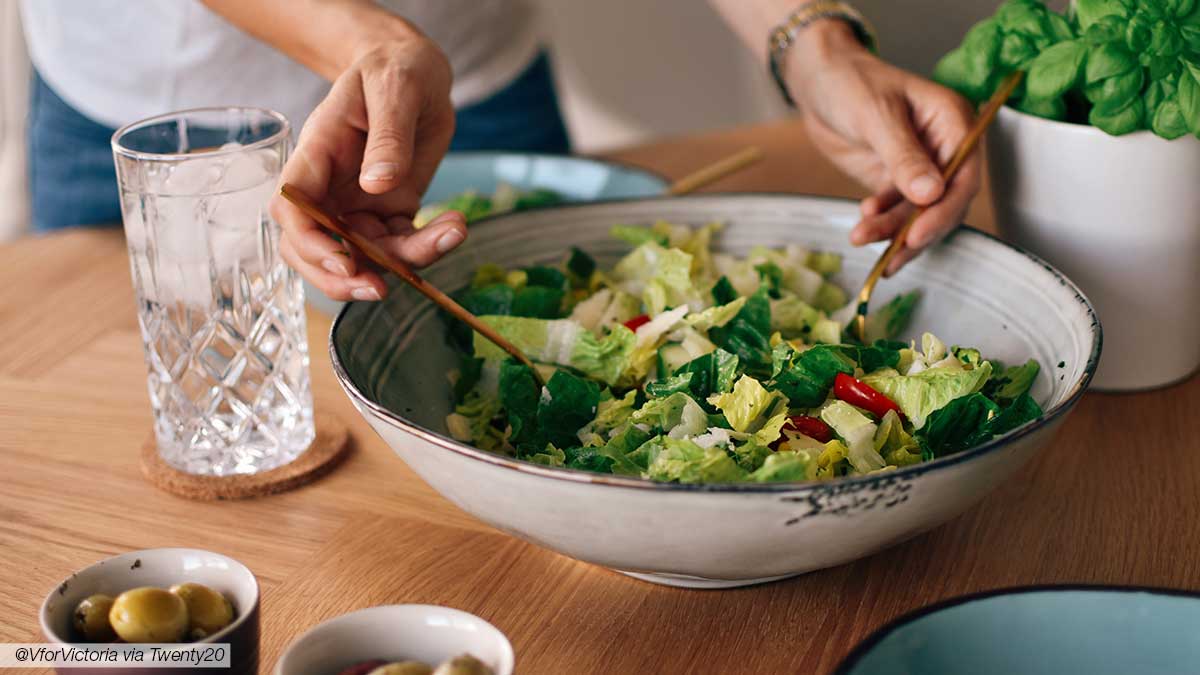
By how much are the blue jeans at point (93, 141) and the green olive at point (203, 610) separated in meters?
1.19

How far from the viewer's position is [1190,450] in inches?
41.9

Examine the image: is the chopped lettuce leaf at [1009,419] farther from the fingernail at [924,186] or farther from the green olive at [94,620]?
the green olive at [94,620]

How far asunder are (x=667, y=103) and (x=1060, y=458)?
2671 mm

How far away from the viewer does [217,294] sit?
1023mm

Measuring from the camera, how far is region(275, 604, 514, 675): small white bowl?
25.5 inches

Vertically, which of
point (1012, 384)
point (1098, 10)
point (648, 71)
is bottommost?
point (648, 71)

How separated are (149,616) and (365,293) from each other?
0.38 metres

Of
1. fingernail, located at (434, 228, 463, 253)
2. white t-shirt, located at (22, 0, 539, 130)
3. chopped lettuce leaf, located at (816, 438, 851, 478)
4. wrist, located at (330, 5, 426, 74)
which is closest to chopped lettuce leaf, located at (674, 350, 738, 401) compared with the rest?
chopped lettuce leaf, located at (816, 438, 851, 478)

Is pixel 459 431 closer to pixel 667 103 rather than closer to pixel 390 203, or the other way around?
pixel 390 203

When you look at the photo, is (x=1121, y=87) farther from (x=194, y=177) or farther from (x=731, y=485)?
(x=194, y=177)

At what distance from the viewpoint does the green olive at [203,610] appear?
0.66m

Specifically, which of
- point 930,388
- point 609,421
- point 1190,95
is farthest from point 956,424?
point 1190,95

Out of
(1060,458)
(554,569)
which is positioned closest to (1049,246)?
Result: (1060,458)

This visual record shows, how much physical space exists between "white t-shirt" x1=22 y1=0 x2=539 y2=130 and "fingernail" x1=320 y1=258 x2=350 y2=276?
0.87 m
